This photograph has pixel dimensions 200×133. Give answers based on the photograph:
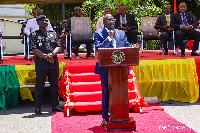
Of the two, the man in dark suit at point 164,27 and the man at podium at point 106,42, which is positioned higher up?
the man in dark suit at point 164,27

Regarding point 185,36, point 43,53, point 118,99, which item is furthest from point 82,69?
point 185,36

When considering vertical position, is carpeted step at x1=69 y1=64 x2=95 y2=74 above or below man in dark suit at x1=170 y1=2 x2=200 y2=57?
below

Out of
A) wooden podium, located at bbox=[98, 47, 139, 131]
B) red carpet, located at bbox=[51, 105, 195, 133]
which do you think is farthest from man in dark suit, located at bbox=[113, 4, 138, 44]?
wooden podium, located at bbox=[98, 47, 139, 131]

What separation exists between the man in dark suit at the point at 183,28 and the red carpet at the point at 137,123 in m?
2.60

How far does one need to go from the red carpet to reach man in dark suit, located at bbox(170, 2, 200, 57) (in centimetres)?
260

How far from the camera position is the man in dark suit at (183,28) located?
29.0 feet

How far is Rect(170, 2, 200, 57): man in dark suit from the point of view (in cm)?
884

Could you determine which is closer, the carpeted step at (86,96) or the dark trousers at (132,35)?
the carpeted step at (86,96)

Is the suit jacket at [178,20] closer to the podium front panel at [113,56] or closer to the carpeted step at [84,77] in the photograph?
the carpeted step at [84,77]

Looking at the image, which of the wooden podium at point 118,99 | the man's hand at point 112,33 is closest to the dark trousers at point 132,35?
the wooden podium at point 118,99

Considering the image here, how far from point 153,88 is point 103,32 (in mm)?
2936

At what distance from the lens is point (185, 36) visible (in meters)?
9.05

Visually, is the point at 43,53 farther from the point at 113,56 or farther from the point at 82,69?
the point at 113,56

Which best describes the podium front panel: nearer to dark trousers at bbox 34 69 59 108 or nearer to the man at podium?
the man at podium
